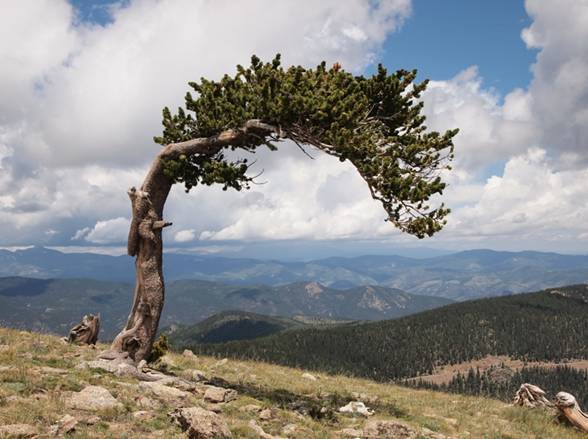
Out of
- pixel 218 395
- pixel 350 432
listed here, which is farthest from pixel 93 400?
pixel 350 432

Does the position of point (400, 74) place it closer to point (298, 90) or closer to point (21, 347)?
point (298, 90)

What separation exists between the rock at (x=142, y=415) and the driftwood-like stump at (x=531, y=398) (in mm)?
20258

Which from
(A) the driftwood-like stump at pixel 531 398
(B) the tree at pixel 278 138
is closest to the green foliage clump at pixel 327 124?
(B) the tree at pixel 278 138

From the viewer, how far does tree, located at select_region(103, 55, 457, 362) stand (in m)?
15.6

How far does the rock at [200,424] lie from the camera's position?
1037 cm

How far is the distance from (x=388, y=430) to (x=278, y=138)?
11218 mm

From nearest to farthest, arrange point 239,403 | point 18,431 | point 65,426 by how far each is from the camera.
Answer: point 18,431 → point 65,426 → point 239,403

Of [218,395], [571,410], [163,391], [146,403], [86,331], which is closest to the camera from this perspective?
[146,403]

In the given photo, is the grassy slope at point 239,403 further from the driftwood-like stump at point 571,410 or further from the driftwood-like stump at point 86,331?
the driftwood-like stump at point 86,331

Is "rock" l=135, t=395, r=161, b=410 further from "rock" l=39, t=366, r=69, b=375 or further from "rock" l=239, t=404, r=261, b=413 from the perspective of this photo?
"rock" l=39, t=366, r=69, b=375

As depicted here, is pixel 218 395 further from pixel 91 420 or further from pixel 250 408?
pixel 91 420

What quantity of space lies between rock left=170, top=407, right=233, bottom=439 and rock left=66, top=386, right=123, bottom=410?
1.96 meters

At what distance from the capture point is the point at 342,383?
1045 inches

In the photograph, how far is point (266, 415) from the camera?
1394 cm
